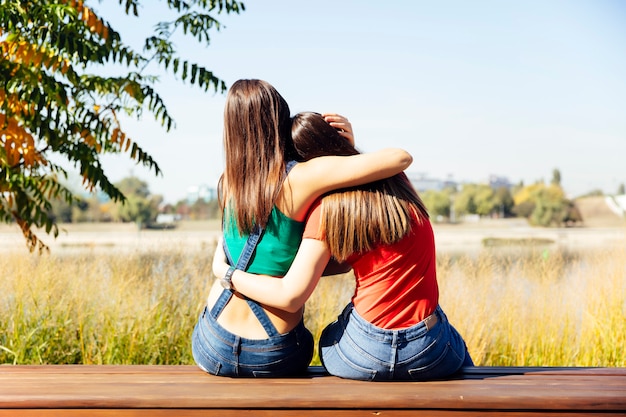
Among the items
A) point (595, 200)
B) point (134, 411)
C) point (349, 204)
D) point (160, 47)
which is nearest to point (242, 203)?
point (349, 204)

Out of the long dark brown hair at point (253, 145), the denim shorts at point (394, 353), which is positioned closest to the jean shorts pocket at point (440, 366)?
the denim shorts at point (394, 353)

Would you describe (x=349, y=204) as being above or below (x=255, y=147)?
below

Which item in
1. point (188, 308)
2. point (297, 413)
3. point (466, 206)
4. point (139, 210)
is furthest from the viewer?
point (466, 206)

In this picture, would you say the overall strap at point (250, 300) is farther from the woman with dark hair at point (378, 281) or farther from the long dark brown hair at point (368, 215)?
the long dark brown hair at point (368, 215)

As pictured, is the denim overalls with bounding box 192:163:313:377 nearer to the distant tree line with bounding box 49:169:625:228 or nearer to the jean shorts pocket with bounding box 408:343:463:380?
the jean shorts pocket with bounding box 408:343:463:380

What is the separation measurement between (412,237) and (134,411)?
0.98 m

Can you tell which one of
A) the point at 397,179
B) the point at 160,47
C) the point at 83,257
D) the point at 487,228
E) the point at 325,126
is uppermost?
the point at 160,47

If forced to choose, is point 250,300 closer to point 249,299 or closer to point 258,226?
point 249,299

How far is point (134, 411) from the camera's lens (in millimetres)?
1986

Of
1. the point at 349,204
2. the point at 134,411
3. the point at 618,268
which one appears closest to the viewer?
the point at 134,411

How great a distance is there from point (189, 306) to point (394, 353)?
9.04ft

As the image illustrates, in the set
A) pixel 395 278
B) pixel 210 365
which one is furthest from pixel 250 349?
pixel 395 278

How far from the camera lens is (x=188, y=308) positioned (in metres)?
4.62

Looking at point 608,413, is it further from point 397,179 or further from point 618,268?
point 618,268
